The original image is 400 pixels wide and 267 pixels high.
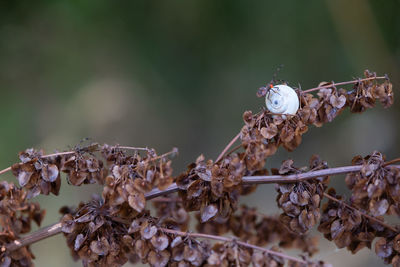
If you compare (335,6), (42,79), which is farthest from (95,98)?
(335,6)

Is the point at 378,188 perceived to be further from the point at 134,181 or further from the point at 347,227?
the point at 134,181

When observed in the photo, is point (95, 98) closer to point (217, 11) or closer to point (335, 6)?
point (217, 11)

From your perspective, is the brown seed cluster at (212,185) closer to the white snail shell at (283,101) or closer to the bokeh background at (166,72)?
the white snail shell at (283,101)

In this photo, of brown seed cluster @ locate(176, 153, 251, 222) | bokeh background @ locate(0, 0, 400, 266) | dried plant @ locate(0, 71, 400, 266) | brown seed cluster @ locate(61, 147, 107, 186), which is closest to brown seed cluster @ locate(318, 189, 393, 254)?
dried plant @ locate(0, 71, 400, 266)

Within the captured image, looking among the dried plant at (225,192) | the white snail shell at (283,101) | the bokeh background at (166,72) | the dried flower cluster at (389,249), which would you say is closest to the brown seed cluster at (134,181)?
the dried plant at (225,192)

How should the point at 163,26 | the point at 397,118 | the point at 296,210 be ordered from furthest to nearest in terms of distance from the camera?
1. the point at 163,26
2. the point at 397,118
3. the point at 296,210

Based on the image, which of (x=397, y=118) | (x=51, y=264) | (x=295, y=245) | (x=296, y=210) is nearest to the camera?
(x=296, y=210)

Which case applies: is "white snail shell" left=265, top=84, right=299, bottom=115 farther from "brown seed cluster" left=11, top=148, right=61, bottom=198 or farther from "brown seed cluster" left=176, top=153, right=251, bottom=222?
"brown seed cluster" left=11, top=148, right=61, bottom=198
